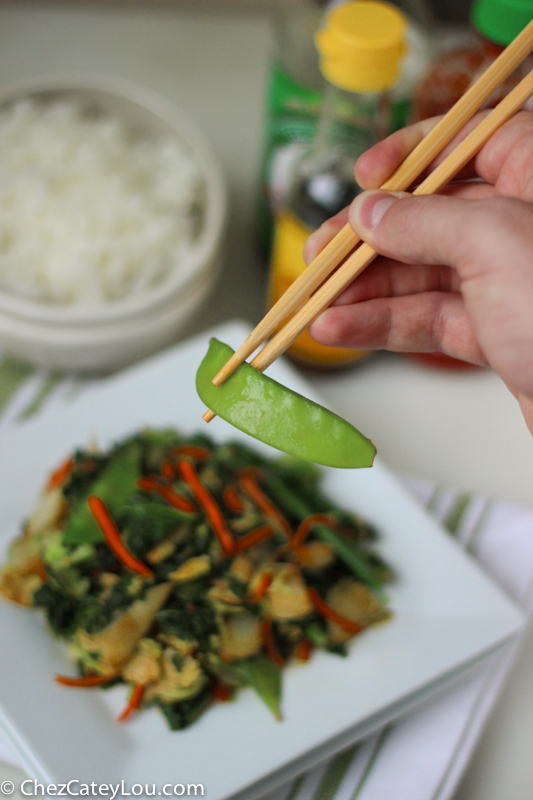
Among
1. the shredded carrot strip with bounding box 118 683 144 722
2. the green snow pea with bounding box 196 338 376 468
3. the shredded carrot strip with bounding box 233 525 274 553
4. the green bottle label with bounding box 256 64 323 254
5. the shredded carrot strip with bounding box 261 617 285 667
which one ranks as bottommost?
the shredded carrot strip with bounding box 261 617 285 667

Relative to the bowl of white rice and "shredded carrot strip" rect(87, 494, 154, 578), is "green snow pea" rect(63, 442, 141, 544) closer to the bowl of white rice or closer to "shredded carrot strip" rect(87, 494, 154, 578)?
"shredded carrot strip" rect(87, 494, 154, 578)

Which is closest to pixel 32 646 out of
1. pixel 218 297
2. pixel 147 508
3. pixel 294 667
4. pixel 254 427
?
pixel 147 508

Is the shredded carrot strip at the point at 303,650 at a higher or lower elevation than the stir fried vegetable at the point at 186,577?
lower

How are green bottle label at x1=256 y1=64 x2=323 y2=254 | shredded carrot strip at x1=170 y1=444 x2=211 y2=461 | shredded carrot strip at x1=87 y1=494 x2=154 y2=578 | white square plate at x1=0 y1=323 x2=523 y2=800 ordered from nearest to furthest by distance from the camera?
white square plate at x1=0 y1=323 x2=523 y2=800, shredded carrot strip at x1=87 y1=494 x2=154 y2=578, shredded carrot strip at x1=170 y1=444 x2=211 y2=461, green bottle label at x1=256 y1=64 x2=323 y2=254

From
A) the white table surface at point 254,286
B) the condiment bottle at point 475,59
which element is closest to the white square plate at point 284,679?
the white table surface at point 254,286

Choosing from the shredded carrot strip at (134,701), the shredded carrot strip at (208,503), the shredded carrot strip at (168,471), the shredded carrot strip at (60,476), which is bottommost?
the shredded carrot strip at (134,701)

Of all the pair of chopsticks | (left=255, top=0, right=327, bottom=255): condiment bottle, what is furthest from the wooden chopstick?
(left=255, top=0, right=327, bottom=255): condiment bottle

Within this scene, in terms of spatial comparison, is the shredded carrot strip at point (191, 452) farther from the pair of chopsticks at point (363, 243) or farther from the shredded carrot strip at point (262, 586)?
the pair of chopsticks at point (363, 243)

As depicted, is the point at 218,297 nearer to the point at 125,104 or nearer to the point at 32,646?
the point at 125,104
